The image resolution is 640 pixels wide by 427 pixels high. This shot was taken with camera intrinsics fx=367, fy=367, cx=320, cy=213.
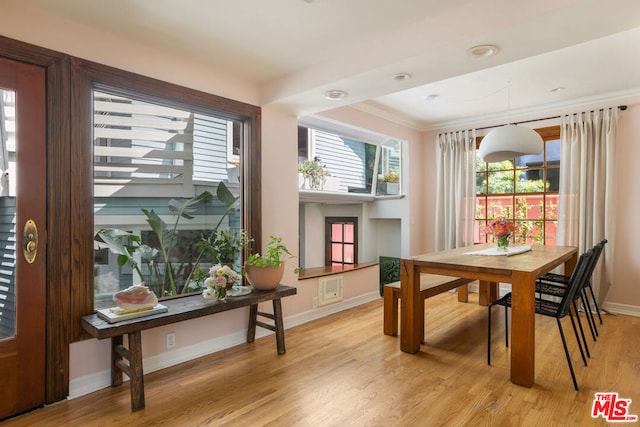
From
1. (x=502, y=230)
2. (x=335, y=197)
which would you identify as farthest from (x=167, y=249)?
(x=502, y=230)

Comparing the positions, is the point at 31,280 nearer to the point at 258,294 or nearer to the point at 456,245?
the point at 258,294

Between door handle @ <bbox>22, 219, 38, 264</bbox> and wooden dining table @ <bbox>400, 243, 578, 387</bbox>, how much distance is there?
8.25ft

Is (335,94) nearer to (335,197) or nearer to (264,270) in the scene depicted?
(264,270)

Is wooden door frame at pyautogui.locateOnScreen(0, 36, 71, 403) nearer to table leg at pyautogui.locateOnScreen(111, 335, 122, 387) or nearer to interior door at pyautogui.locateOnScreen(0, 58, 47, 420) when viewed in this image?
interior door at pyautogui.locateOnScreen(0, 58, 47, 420)

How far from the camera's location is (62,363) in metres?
2.21

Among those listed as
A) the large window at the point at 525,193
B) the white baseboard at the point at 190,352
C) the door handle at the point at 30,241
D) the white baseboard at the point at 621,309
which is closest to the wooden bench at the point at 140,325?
the white baseboard at the point at 190,352

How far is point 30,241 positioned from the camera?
209 centimetres

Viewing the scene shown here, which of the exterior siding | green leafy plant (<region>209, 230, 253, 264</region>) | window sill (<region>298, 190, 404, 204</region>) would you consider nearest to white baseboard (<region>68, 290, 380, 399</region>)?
green leafy plant (<region>209, 230, 253, 264</region>)

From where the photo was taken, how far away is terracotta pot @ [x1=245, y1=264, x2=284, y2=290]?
9.43 ft

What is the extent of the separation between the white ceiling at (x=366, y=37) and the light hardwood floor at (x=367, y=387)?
207 cm

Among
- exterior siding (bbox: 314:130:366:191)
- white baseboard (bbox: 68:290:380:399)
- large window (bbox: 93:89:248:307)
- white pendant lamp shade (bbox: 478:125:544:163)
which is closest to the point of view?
white baseboard (bbox: 68:290:380:399)

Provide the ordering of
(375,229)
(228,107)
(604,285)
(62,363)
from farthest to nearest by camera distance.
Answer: (375,229)
(604,285)
(228,107)
(62,363)

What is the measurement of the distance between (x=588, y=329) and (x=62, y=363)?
169 inches

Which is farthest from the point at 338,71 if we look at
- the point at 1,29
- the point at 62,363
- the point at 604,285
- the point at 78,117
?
the point at 604,285
